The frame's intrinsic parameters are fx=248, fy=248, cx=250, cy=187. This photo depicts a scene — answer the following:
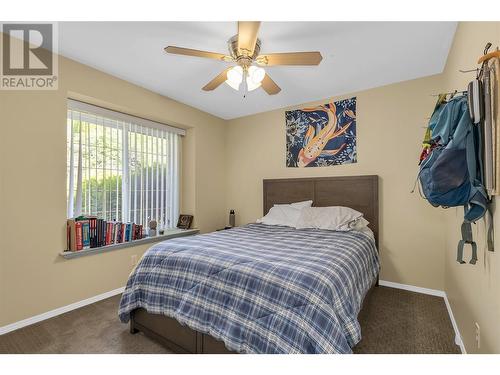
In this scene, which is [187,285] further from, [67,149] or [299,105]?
[299,105]

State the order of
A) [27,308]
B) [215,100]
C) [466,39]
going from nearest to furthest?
1. [466,39]
2. [27,308]
3. [215,100]

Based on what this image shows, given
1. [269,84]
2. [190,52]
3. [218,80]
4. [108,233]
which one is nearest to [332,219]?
[269,84]

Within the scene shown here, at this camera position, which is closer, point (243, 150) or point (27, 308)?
point (27, 308)

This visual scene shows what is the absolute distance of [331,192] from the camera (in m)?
3.31

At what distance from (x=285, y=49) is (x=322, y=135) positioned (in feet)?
4.89

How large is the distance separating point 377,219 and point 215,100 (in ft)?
8.67

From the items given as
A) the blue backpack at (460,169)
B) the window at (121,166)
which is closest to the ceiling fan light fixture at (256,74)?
the blue backpack at (460,169)

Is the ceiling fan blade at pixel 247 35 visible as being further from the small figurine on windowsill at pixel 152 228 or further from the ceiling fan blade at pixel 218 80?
the small figurine on windowsill at pixel 152 228

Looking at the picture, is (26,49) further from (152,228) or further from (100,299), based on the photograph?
(100,299)

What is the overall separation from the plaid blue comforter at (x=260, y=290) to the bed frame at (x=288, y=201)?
0.30 ft

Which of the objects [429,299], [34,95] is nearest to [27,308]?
[34,95]

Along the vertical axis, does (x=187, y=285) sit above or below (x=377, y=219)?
below

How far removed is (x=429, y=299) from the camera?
8.56 feet

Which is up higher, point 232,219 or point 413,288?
point 232,219
